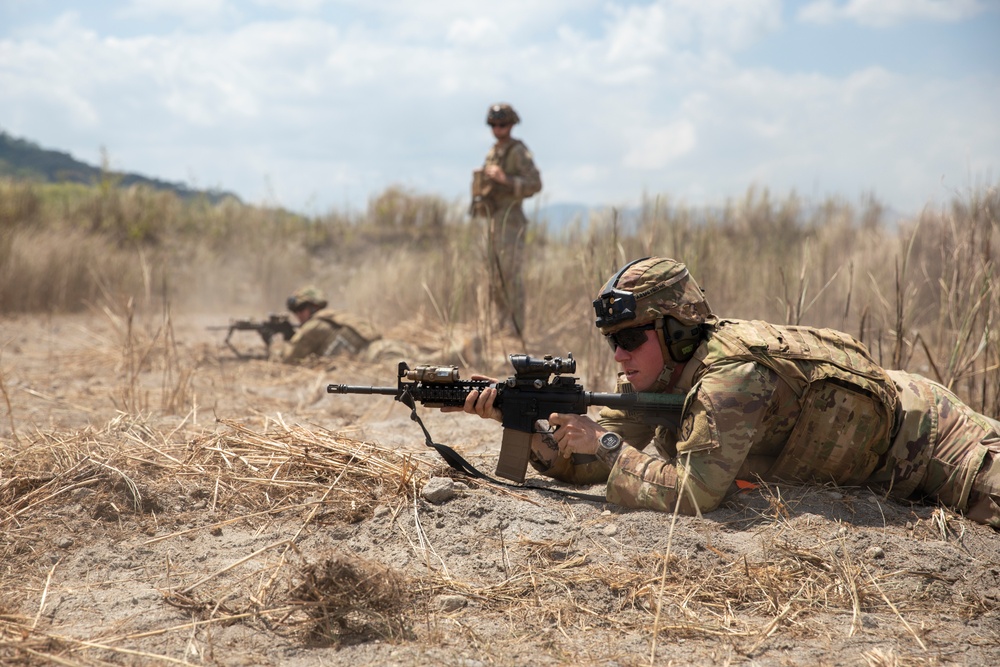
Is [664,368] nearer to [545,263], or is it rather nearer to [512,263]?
[512,263]

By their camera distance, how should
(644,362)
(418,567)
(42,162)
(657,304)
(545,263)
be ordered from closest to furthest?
(418,567) → (657,304) → (644,362) → (545,263) → (42,162)

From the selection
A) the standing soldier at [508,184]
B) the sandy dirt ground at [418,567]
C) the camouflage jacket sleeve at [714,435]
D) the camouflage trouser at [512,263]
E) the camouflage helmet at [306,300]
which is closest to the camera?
the sandy dirt ground at [418,567]

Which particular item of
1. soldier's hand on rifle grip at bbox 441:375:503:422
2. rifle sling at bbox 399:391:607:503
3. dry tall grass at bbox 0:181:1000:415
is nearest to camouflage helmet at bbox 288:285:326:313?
dry tall grass at bbox 0:181:1000:415

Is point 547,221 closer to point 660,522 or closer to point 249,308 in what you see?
point 660,522

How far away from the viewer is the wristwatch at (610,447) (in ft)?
10.4

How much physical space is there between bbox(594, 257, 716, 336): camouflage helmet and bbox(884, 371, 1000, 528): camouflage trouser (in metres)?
0.94

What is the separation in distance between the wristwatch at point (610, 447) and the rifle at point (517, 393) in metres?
0.13

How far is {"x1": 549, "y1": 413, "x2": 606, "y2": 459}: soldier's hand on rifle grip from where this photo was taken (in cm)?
323

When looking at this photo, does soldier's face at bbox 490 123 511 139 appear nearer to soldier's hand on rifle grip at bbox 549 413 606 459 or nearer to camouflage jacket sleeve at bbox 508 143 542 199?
camouflage jacket sleeve at bbox 508 143 542 199

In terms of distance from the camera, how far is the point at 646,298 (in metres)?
3.06

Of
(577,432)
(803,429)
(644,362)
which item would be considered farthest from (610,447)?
(803,429)

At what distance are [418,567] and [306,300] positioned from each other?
658cm

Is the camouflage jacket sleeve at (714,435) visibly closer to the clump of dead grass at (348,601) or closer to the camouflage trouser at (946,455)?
the camouflage trouser at (946,455)

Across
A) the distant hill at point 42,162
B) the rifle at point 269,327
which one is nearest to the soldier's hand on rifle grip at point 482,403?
the rifle at point 269,327
